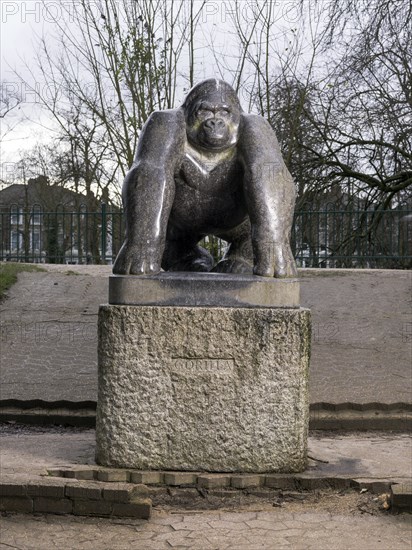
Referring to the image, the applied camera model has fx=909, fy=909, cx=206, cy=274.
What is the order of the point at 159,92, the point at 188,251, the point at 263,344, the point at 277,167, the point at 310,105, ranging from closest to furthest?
the point at 263,344, the point at 277,167, the point at 188,251, the point at 159,92, the point at 310,105

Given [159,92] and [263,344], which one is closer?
[263,344]

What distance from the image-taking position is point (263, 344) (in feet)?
15.7

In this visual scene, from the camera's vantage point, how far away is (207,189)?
5.22m

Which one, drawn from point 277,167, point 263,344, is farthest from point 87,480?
point 277,167

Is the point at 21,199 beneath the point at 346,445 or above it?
above

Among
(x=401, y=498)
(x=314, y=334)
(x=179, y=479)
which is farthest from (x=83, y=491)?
(x=314, y=334)

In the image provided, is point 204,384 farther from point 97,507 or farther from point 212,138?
point 212,138

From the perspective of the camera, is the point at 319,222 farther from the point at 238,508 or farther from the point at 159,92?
the point at 238,508

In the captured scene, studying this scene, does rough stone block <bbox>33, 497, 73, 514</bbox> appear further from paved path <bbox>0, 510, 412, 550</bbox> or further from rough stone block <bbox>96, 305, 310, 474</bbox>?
rough stone block <bbox>96, 305, 310, 474</bbox>

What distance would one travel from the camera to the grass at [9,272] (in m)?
11.0

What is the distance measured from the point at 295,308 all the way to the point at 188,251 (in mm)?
1034

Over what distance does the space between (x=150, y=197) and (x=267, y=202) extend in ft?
2.13

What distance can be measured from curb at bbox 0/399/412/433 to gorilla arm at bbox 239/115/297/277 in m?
2.39

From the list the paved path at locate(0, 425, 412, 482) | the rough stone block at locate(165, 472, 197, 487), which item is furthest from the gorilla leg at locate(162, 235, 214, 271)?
the rough stone block at locate(165, 472, 197, 487)
